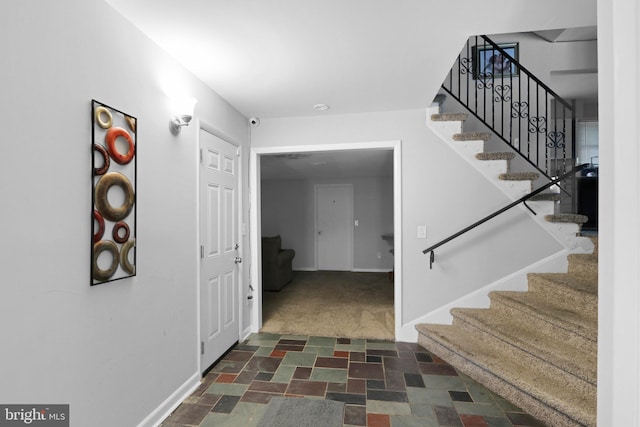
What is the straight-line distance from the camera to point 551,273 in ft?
9.92

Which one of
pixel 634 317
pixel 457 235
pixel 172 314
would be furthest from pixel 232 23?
pixel 457 235

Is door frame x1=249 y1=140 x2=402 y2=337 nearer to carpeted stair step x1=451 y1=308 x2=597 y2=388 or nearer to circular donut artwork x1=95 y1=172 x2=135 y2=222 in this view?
carpeted stair step x1=451 y1=308 x2=597 y2=388

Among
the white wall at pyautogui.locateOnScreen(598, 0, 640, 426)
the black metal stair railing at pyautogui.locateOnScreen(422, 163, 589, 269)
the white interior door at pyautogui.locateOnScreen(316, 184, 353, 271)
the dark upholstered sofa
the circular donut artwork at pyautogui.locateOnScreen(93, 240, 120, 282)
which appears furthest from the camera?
the white interior door at pyautogui.locateOnScreen(316, 184, 353, 271)

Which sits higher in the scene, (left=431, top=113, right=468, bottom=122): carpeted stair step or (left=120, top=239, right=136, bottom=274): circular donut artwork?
(left=431, top=113, right=468, bottom=122): carpeted stair step

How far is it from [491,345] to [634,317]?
8.35 ft

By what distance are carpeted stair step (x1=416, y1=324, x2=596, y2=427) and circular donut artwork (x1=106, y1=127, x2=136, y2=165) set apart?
280cm

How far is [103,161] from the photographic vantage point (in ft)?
5.18

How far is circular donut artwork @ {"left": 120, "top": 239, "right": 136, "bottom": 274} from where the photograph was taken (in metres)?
1.70

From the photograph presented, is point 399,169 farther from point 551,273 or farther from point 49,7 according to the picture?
point 49,7

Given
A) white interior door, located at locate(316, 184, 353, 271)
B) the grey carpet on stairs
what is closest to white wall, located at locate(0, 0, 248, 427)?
the grey carpet on stairs

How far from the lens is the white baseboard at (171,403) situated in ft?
6.30

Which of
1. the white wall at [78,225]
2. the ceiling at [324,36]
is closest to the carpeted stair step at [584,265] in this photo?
the ceiling at [324,36]

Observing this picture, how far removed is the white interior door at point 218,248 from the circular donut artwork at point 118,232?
2.63ft

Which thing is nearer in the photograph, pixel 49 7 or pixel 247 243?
pixel 49 7
